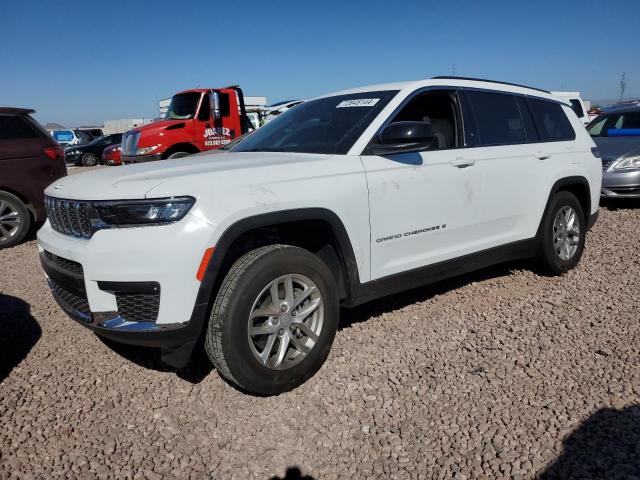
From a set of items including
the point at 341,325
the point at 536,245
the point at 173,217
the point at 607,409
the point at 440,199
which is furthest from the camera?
the point at 536,245

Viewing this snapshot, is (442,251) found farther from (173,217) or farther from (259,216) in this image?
(173,217)

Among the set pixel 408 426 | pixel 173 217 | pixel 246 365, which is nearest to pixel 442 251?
pixel 408 426

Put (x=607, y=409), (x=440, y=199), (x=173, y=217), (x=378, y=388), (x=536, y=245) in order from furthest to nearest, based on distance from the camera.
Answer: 1. (x=536, y=245)
2. (x=440, y=199)
3. (x=378, y=388)
4. (x=607, y=409)
5. (x=173, y=217)

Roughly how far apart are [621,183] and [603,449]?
664cm

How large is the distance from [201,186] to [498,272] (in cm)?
344

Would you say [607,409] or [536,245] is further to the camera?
[536,245]

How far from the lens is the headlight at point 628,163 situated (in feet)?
25.5

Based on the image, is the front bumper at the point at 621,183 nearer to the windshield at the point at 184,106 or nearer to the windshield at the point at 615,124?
the windshield at the point at 615,124

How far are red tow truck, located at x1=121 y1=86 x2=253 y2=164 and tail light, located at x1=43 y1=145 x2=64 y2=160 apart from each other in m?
2.97

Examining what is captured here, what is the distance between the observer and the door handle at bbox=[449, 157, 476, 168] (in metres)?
3.61

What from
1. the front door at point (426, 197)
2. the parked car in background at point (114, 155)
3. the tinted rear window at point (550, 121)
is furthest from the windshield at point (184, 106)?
the front door at point (426, 197)

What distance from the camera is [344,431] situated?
8.48 feet

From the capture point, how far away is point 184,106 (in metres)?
11.1

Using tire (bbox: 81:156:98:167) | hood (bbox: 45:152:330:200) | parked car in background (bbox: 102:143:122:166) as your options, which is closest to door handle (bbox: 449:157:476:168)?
hood (bbox: 45:152:330:200)
